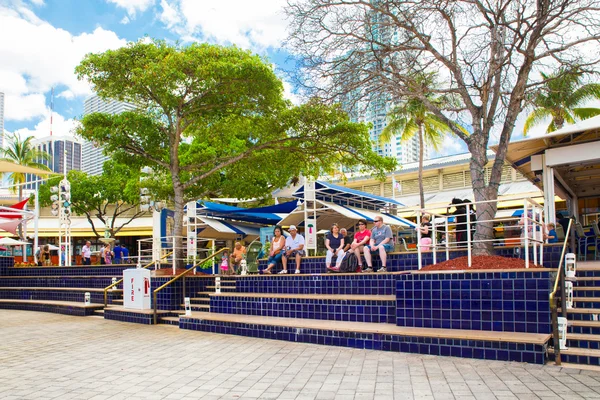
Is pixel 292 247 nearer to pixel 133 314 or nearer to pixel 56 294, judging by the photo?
pixel 133 314

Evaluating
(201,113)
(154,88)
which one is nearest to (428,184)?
(201,113)

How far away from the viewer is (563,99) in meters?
14.1

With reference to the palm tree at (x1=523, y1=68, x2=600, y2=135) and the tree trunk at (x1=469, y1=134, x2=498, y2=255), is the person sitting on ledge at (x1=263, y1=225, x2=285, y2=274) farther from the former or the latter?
the palm tree at (x1=523, y1=68, x2=600, y2=135)

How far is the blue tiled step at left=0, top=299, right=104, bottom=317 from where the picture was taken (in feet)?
47.5

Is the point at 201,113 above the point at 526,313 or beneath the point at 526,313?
above

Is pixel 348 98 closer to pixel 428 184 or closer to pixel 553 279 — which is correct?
pixel 553 279

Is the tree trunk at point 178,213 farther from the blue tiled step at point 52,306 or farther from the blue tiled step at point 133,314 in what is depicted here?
the blue tiled step at point 52,306

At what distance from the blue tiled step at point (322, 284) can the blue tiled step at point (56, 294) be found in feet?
18.1

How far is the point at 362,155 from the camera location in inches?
615

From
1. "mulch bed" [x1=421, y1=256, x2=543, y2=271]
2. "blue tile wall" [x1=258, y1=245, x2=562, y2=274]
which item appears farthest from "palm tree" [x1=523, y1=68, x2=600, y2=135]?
"mulch bed" [x1=421, y1=256, x2=543, y2=271]

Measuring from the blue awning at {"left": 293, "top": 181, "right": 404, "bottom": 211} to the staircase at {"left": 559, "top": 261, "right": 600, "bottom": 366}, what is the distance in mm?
7726

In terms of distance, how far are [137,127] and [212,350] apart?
879cm

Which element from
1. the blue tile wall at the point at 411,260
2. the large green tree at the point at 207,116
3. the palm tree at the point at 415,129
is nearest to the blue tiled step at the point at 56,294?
the large green tree at the point at 207,116

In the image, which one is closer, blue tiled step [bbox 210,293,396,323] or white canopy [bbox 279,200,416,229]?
blue tiled step [bbox 210,293,396,323]
